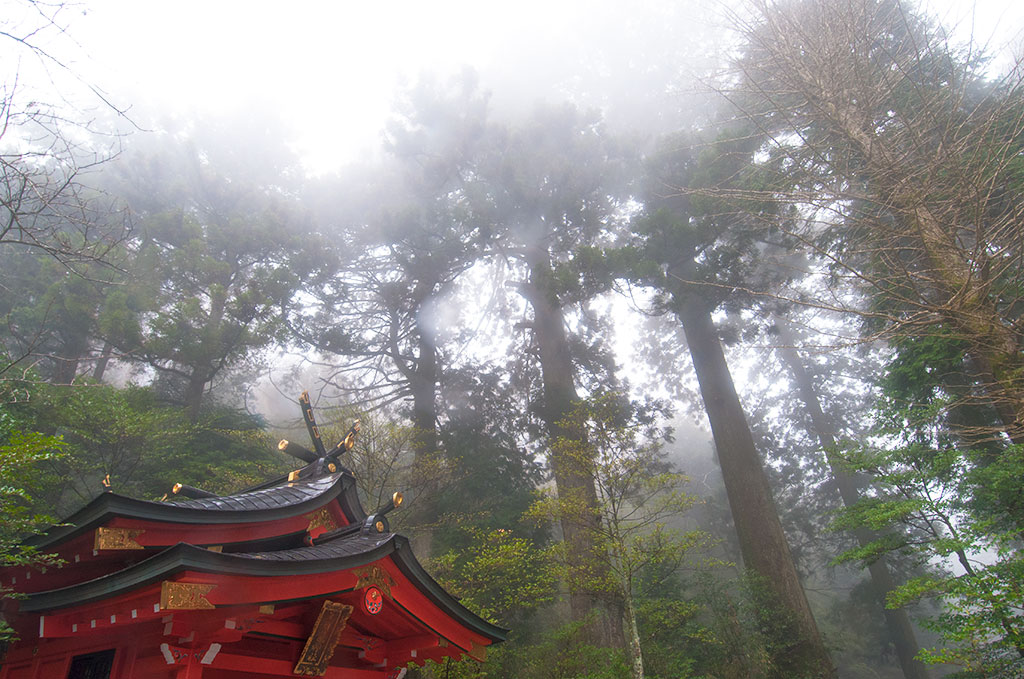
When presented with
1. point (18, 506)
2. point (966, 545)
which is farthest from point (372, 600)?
point (966, 545)

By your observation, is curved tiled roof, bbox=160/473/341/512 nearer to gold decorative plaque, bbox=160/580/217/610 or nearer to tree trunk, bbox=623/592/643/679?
gold decorative plaque, bbox=160/580/217/610

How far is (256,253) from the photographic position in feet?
43.6

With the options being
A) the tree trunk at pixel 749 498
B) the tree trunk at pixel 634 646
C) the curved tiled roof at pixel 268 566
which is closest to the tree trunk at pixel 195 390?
the curved tiled roof at pixel 268 566

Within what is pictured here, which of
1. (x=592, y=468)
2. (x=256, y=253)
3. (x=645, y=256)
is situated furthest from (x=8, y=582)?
(x=256, y=253)

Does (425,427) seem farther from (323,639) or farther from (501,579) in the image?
(323,639)

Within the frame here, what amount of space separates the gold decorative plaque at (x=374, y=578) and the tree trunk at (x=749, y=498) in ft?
23.4

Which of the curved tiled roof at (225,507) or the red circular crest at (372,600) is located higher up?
the curved tiled roof at (225,507)

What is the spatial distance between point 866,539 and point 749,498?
6.60 meters

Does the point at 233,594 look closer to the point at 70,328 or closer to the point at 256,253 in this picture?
Result: the point at 70,328

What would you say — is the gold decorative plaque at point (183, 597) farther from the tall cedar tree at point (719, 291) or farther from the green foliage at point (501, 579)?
the tall cedar tree at point (719, 291)

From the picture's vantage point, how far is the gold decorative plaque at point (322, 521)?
4.02 metres

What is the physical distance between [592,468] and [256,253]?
34.2 feet

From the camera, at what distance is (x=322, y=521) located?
4188 mm

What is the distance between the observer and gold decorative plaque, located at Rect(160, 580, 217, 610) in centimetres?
254
